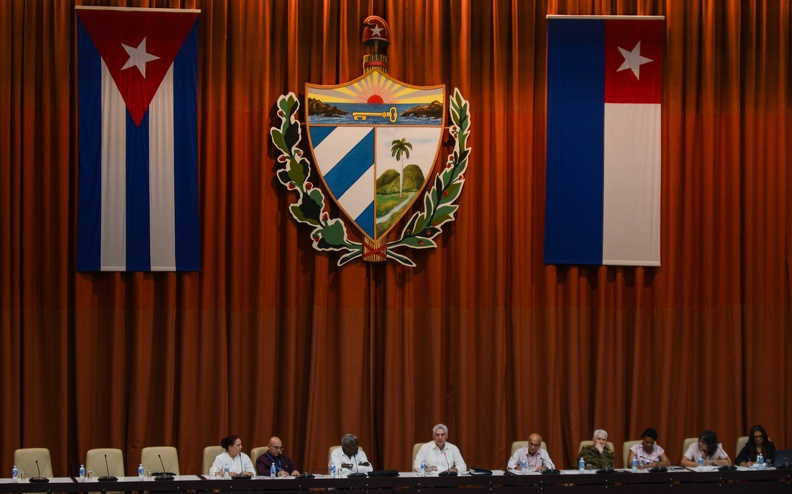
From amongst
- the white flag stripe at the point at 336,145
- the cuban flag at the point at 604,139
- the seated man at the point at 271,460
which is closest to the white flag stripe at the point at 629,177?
the cuban flag at the point at 604,139

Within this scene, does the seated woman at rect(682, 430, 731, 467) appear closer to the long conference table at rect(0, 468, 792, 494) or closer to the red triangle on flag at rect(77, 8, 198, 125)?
the long conference table at rect(0, 468, 792, 494)

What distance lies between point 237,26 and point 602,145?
4.13 metres

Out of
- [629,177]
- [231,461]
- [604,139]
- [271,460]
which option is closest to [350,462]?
[271,460]

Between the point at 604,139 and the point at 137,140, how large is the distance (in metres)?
4.99

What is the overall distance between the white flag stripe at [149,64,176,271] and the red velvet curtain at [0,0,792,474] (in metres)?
0.31

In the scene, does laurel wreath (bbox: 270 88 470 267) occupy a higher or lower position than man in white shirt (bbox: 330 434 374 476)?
higher

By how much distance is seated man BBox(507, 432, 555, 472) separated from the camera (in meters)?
9.98

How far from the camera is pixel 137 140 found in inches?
441

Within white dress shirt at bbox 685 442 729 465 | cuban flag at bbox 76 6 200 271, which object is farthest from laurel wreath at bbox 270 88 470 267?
white dress shirt at bbox 685 442 729 465

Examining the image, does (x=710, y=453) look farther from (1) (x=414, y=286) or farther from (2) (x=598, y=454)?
(1) (x=414, y=286)

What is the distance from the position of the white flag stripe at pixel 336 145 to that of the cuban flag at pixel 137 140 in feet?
4.35

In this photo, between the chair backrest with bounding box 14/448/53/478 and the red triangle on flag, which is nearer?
the chair backrest with bounding box 14/448/53/478

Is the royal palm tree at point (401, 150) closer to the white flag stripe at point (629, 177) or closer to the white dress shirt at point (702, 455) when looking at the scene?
the white flag stripe at point (629, 177)

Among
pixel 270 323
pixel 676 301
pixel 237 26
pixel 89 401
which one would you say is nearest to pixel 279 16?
pixel 237 26
